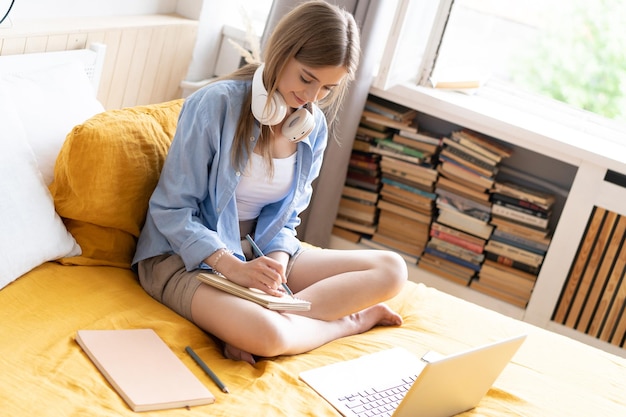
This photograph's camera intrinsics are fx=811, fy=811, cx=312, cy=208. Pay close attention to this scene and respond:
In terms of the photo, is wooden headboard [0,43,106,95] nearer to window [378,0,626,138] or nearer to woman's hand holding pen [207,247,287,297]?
woman's hand holding pen [207,247,287,297]

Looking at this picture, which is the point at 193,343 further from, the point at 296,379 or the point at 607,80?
the point at 607,80

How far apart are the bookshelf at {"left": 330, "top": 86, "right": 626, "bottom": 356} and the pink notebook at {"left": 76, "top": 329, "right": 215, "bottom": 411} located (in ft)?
5.43

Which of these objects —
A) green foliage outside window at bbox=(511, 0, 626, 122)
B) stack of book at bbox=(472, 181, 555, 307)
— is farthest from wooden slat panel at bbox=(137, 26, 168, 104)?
green foliage outside window at bbox=(511, 0, 626, 122)

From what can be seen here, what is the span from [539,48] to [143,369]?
326 cm

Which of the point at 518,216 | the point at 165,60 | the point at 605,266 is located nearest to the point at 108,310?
the point at 165,60

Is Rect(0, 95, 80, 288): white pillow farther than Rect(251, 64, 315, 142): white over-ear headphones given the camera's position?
No

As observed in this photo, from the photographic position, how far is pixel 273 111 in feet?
5.75

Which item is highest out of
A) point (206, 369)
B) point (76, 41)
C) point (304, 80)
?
point (304, 80)

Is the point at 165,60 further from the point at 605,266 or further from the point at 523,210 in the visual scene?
the point at 605,266

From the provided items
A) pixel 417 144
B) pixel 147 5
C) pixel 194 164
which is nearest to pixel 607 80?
pixel 417 144

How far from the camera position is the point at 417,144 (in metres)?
2.98

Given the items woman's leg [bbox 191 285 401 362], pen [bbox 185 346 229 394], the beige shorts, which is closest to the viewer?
pen [bbox 185 346 229 394]

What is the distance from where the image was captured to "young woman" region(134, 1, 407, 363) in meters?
1.67

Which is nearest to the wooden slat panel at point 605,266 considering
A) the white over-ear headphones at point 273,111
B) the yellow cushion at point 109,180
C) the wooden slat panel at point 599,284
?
the wooden slat panel at point 599,284
